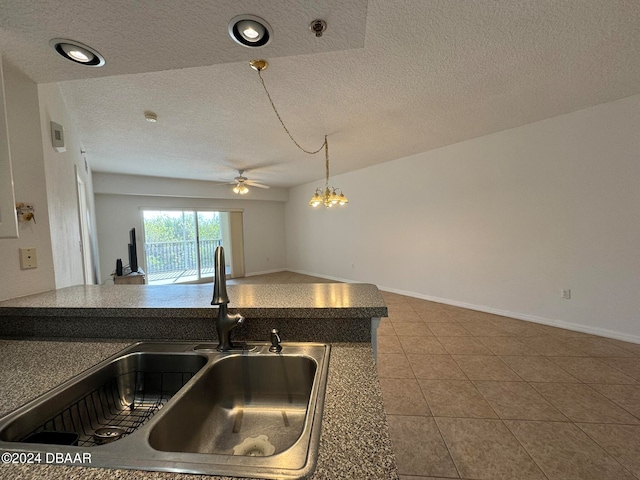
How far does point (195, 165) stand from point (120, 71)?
3.63 m

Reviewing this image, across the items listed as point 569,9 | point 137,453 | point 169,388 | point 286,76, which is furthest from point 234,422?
point 569,9

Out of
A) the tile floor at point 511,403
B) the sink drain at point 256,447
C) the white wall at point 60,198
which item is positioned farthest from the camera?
the white wall at point 60,198

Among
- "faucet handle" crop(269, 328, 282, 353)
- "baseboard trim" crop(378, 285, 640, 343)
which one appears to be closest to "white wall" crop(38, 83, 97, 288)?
"faucet handle" crop(269, 328, 282, 353)

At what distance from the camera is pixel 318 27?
113 cm

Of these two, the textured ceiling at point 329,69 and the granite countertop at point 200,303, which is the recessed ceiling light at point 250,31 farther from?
the granite countertop at point 200,303

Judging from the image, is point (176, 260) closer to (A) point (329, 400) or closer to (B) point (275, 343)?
(B) point (275, 343)

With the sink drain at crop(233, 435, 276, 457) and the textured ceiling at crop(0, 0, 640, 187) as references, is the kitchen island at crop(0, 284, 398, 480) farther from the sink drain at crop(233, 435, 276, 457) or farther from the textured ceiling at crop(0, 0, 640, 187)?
A: the textured ceiling at crop(0, 0, 640, 187)

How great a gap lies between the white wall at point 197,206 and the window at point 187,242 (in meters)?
0.20

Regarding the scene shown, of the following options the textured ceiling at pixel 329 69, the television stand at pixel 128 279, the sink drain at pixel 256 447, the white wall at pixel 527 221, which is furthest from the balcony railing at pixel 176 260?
the sink drain at pixel 256 447

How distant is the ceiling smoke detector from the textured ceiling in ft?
0.11

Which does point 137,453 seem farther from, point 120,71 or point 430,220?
point 430,220

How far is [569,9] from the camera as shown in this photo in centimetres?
153

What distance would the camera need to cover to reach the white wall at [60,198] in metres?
1.59

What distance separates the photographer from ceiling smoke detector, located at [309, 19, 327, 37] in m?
1.11
